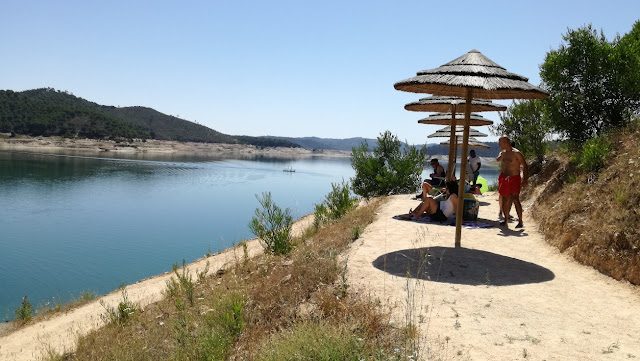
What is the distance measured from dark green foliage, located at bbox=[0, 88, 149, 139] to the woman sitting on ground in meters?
99.3

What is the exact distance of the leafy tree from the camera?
1361 centimetres

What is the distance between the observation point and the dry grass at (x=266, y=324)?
157 inches

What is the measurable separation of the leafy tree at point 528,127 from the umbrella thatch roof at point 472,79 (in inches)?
208

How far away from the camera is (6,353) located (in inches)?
331

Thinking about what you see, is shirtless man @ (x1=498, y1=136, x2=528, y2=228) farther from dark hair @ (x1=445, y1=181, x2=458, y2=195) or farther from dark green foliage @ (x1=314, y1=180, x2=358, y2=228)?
dark green foliage @ (x1=314, y1=180, x2=358, y2=228)

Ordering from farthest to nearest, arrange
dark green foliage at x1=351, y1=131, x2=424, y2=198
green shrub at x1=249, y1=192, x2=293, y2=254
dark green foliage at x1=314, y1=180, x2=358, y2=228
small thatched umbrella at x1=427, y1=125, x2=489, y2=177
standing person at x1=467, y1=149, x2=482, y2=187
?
dark green foliage at x1=351, y1=131, x2=424, y2=198, standing person at x1=467, y1=149, x2=482, y2=187, dark green foliage at x1=314, y1=180, x2=358, y2=228, small thatched umbrella at x1=427, y1=125, x2=489, y2=177, green shrub at x1=249, y1=192, x2=293, y2=254

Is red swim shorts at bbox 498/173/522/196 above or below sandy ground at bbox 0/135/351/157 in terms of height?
above

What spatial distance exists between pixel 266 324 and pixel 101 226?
23.3 metres

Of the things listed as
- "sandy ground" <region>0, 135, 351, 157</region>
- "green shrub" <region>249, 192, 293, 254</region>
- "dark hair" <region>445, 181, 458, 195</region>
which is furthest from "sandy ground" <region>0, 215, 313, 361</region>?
"sandy ground" <region>0, 135, 351, 157</region>

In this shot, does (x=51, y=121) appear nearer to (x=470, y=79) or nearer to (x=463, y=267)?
(x=470, y=79)

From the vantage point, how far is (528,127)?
1503cm

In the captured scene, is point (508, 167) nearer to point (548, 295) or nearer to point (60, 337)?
point (548, 295)

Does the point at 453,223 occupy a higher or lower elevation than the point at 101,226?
higher

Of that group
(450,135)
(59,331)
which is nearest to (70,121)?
(59,331)
